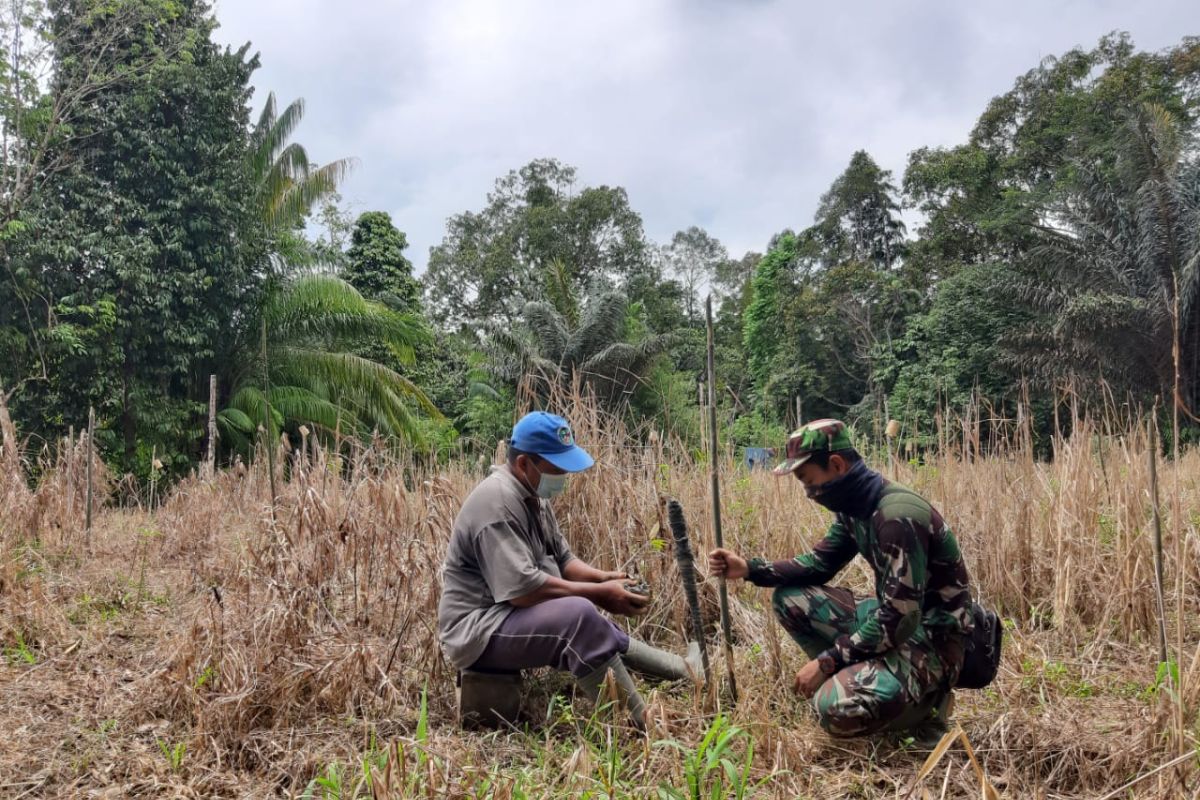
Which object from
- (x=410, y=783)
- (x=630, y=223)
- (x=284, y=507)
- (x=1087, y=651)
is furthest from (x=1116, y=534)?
(x=630, y=223)

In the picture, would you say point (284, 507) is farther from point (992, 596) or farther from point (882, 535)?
point (992, 596)

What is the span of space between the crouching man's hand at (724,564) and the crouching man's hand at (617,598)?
0.33 m

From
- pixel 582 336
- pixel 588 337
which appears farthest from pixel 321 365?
pixel 588 337

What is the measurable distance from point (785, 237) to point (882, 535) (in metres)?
26.5

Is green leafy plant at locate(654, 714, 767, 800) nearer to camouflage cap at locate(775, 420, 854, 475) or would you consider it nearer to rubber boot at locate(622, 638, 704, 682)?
rubber boot at locate(622, 638, 704, 682)

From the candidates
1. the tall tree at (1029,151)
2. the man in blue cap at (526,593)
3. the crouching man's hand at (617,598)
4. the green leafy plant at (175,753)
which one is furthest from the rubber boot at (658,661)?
the tall tree at (1029,151)

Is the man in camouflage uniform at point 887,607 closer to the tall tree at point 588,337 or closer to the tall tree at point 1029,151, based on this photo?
the tall tree at point 588,337

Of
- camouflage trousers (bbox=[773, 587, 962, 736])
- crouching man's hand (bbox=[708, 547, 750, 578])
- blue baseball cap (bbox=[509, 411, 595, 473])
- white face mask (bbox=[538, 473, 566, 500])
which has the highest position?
blue baseball cap (bbox=[509, 411, 595, 473])

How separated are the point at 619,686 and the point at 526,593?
1.41ft

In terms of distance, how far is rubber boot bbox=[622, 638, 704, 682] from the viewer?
2.96m

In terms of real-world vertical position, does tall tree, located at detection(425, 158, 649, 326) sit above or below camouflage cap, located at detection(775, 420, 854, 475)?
above

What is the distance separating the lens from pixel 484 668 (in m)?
2.71

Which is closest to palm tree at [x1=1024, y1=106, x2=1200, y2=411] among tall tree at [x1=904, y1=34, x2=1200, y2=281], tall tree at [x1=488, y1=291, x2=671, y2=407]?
tall tree at [x1=904, y1=34, x2=1200, y2=281]

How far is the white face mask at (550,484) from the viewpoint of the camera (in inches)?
112
